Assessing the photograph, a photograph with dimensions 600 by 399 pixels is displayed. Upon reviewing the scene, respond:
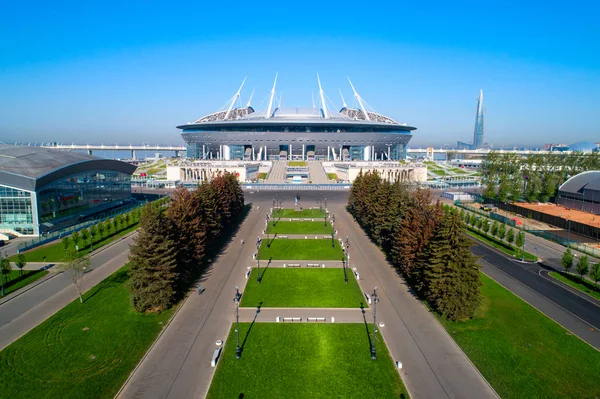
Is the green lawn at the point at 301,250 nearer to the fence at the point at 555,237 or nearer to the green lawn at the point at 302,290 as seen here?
the green lawn at the point at 302,290

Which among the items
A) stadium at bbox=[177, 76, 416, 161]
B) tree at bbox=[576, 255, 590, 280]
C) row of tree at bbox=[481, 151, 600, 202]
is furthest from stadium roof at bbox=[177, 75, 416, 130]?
tree at bbox=[576, 255, 590, 280]

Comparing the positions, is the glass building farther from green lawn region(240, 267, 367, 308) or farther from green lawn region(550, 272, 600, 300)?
green lawn region(550, 272, 600, 300)

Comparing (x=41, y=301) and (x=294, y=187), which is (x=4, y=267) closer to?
(x=41, y=301)

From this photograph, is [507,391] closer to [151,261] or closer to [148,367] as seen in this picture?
[148,367]

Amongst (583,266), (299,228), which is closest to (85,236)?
(299,228)

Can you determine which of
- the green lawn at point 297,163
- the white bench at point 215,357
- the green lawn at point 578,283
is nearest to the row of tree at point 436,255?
the green lawn at point 578,283
